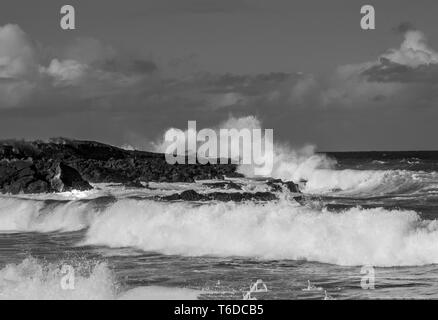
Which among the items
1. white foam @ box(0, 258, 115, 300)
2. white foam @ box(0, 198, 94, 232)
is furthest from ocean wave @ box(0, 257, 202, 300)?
white foam @ box(0, 198, 94, 232)

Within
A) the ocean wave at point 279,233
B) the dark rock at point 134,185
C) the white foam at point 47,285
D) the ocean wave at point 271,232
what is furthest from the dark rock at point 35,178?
the white foam at point 47,285

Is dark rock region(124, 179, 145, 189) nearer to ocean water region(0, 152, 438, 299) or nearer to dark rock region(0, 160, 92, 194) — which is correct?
dark rock region(0, 160, 92, 194)

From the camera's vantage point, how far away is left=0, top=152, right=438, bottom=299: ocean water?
15.1 metres

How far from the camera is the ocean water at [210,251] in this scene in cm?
1505

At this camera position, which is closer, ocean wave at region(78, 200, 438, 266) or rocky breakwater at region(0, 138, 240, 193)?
ocean wave at region(78, 200, 438, 266)

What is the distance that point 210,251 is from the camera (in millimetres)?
21984

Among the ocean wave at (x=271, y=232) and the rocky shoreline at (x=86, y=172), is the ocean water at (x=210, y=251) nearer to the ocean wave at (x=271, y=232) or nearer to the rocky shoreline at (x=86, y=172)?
the ocean wave at (x=271, y=232)

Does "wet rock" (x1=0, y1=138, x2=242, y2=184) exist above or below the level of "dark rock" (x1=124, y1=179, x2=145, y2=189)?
above

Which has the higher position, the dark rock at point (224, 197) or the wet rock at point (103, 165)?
the wet rock at point (103, 165)

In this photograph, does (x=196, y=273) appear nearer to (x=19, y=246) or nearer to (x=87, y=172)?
(x=19, y=246)

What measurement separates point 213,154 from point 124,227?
2507 inches

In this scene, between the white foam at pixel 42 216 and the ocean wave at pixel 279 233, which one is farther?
the white foam at pixel 42 216

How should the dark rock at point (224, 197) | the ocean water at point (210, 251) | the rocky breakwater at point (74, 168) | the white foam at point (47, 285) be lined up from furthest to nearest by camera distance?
1. the rocky breakwater at point (74, 168)
2. the dark rock at point (224, 197)
3. the ocean water at point (210, 251)
4. the white foam at point (47, 285)

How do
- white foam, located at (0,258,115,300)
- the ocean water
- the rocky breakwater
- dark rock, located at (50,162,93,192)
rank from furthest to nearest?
the rocky breakwater
dark rock, located at (50,162,93,192)
the ocean water
white foam, located at (0,258,115,300)
